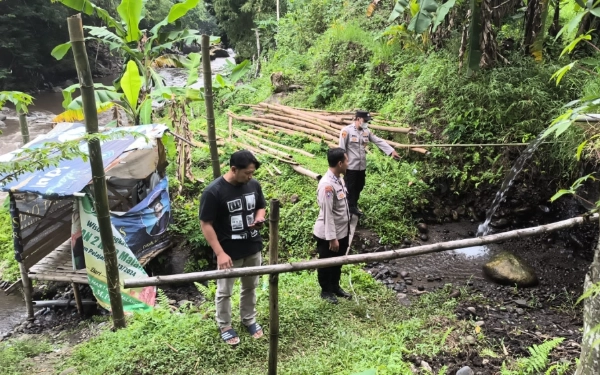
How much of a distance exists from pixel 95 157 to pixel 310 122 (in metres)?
6.24

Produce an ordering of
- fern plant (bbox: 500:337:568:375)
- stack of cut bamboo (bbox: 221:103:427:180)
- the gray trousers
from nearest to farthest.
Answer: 1. fern plant (bbox: 500:337:568:375)
2. the gray trousers
3. stack of cut bamboo (bbox: 221:103:427:180)

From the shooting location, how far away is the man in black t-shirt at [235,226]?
11.4ft

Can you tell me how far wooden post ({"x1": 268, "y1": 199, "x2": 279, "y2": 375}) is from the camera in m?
3.10

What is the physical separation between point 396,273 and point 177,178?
180 inches

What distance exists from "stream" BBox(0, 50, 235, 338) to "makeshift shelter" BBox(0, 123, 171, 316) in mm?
442

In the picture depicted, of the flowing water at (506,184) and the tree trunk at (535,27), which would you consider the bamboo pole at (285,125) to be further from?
the tree trunk at (535,27)

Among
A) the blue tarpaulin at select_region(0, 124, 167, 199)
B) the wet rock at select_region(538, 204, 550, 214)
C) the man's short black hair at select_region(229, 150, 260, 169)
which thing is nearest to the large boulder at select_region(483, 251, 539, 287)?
the wet rock at select_region(538, 204, 550, 214)

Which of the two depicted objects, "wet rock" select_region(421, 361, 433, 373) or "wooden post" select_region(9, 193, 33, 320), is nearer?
"wet rock" select_region(421, 361, 433, 373)

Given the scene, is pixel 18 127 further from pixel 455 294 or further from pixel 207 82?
pixel 455 294

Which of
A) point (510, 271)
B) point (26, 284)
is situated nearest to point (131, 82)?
point (26, 284)

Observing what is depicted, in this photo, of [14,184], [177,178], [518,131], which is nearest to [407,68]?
[518,131]

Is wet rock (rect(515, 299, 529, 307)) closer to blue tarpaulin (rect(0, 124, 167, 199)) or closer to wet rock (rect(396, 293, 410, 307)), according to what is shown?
wet rock (rect(396, 293, 410, 307))

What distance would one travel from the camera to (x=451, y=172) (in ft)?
23.8

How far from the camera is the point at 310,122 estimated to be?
31.1 ft
